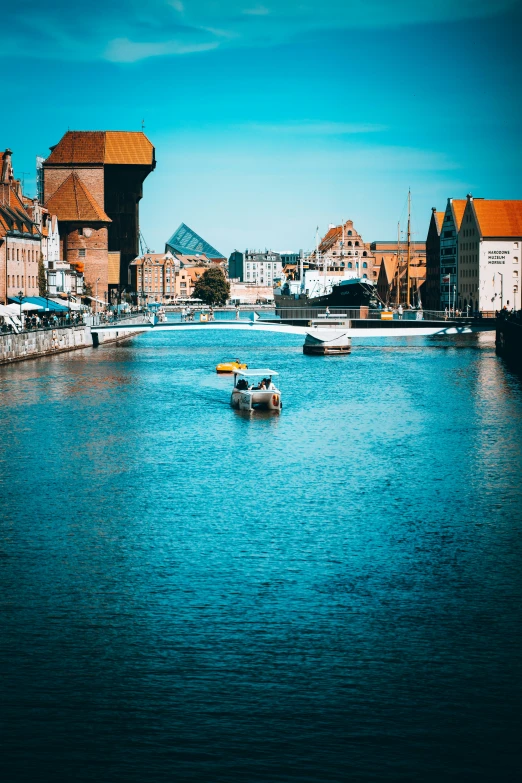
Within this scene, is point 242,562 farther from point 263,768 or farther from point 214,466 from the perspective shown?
point 214,466

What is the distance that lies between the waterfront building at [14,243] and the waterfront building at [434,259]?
234ft

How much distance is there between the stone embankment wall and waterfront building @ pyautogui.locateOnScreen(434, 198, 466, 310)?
209 feet

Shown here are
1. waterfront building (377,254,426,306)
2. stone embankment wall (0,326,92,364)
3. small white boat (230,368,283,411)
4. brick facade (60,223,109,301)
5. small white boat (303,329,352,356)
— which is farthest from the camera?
waterfront building (377,254,426,306)

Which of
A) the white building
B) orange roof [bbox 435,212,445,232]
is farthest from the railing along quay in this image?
orange roof [bbox 435,212,445,232]

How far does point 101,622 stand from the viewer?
18.0 meters

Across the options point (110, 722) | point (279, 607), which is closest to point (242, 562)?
point (279, 607)

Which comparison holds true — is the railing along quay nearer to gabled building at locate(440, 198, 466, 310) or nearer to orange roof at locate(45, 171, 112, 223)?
orange roof at locate(45, 171, 112, 223)

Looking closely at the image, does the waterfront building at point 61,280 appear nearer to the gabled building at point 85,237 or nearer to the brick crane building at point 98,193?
the gabled building at point 85,237

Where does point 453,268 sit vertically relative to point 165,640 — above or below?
above

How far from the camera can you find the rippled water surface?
44.1 feet

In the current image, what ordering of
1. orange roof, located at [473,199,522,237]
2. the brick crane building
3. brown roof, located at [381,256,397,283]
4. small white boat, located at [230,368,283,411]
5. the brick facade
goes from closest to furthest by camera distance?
small white boat, located at [230,368,283,411] < orange roof, located at [473,199,522,237] < the brick facade < the brick crane building < brown roof, located at [381,256,397,283]

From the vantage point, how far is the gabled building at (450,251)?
148 metres

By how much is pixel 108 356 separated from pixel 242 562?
6748 cm

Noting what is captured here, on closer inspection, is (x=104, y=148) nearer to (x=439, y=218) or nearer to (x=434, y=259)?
(x=439, y=218)
